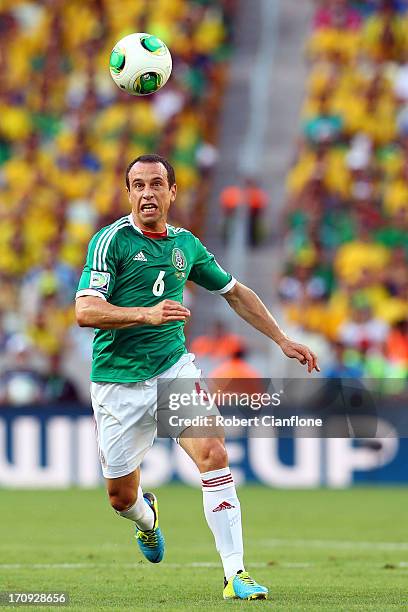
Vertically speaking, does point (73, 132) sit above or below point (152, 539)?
above

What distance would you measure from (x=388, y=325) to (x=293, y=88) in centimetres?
732

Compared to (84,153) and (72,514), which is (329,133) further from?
(72,514)

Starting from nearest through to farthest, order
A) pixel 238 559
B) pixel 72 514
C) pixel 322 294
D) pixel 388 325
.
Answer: pixel 238 559, pixel 72 514, pixel 388 325, pixel 322 294

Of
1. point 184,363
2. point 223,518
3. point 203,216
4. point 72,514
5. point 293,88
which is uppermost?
point 293,88

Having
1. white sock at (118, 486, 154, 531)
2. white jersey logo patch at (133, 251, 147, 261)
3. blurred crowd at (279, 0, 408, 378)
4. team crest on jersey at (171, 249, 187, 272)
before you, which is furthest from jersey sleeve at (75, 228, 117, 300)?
blurred crowd at (279, 0, 408, 378)

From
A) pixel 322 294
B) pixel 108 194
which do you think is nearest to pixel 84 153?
pixel 108 194

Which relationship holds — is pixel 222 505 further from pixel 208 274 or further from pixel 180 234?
pixel 180 234

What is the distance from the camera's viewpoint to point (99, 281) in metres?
7.23

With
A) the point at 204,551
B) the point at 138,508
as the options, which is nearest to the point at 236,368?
the point at 204,551

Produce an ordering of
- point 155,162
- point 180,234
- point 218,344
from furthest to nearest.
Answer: point 218,344 < point 180,234 < point 155,162

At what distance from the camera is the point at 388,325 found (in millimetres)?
16234

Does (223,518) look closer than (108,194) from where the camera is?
Yes

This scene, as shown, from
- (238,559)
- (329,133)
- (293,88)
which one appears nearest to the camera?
(238,559)

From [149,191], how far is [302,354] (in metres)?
1.24
